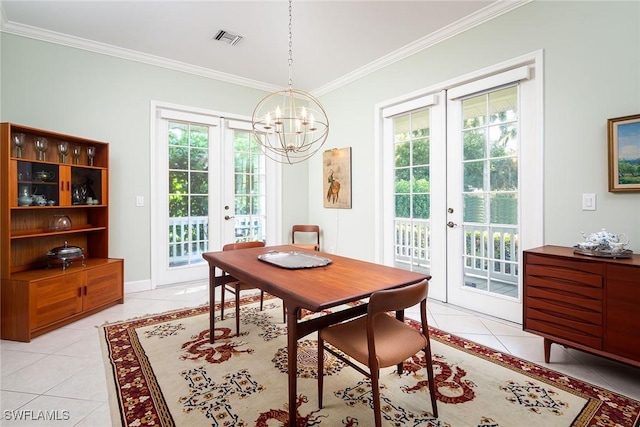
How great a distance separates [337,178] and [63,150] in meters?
3.26

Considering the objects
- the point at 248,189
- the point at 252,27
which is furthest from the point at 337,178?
the point at 252,27

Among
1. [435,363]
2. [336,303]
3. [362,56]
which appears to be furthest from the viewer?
[362,56]

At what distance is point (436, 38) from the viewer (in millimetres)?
3328

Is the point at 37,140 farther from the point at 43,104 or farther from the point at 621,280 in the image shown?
the point at 621,280

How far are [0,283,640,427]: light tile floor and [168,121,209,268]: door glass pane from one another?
1.20 meters

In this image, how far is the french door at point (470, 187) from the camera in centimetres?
280

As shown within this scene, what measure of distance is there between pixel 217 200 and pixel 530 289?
3826 millimetres

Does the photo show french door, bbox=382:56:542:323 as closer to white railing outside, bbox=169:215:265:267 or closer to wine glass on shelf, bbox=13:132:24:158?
white railing outside, bbox=169:215:265:267

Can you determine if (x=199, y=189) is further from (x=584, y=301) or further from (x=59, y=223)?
(x=584, y=301)

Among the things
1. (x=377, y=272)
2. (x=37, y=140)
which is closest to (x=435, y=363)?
(x=377, y=272)

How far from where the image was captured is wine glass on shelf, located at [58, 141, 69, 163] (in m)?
3.20

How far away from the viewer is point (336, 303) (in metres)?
1.43

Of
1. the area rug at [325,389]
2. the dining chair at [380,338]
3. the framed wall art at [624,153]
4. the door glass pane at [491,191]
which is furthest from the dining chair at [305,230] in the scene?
the framed wall art at [624,153]

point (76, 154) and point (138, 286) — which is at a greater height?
point (76, 154)
